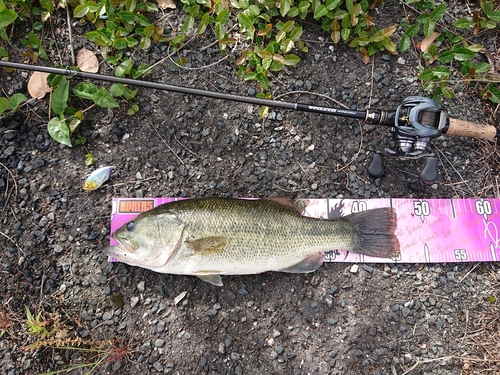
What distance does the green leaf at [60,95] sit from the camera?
339 cm

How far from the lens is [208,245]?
2.98 meters

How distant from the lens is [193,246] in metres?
2.98

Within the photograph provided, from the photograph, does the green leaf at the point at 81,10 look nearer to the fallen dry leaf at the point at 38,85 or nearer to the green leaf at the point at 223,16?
the fallen dry leaf at the point at 38,85

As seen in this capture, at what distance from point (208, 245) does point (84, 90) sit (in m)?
1.93

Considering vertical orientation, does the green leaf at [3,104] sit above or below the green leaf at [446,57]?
below

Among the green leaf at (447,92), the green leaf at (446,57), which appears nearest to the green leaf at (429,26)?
the green leaf at (446,57)

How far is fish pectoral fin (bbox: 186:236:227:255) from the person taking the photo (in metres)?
2.97

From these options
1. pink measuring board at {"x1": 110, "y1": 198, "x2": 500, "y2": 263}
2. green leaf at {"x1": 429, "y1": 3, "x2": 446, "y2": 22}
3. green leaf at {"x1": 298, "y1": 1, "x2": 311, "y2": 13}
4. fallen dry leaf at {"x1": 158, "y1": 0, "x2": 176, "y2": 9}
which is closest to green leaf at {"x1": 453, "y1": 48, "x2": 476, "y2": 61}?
green leaf at {"x1": 429, "y1": 3, "x2": 446, "y2": 22}

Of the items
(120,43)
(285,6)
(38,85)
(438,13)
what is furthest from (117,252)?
(438,13)

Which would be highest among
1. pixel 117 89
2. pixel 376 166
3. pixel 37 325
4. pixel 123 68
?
pixel 123 68

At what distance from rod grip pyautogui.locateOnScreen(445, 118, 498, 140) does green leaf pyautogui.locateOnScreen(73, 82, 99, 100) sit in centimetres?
330

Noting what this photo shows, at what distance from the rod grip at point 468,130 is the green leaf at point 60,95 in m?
3.55

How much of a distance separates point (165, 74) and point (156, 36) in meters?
0.37

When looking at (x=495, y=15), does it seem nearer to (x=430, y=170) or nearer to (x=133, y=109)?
(x=430, y=170)
